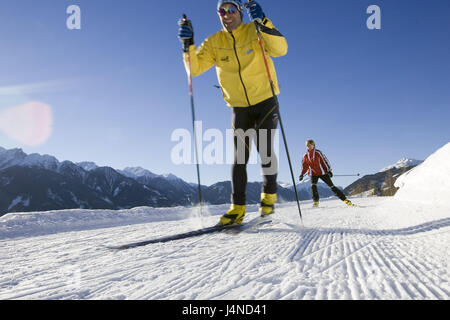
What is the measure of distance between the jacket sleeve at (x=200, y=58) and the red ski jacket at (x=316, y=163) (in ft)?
16.8

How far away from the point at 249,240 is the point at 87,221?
479 cm

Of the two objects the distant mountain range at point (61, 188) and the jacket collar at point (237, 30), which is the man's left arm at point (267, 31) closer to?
the jacket collar at point (237, 30)

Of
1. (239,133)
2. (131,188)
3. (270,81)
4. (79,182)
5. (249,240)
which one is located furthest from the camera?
(131,188)

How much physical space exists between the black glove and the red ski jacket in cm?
548

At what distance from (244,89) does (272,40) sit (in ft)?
2.10

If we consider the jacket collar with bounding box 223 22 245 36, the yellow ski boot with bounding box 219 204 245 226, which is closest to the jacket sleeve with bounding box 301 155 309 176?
the yellow ski boot with bounding box 219 204 245 226

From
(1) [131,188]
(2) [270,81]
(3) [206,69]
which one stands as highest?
(3) [206,69]

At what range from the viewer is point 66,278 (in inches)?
51.5

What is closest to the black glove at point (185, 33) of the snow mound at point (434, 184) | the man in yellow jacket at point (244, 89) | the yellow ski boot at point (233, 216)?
the man in yellow jacket at point (244, 89)

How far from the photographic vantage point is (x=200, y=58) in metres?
3.40

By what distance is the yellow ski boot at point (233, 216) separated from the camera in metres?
2.92

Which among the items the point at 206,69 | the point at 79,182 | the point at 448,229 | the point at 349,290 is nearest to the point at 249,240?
the point at 349,290

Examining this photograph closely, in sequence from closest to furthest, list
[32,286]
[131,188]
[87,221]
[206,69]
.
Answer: [32,286]
[206,69]
[87,221]
[131,188]
